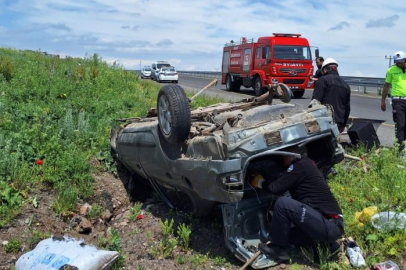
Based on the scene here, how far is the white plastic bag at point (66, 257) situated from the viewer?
3.91 metres

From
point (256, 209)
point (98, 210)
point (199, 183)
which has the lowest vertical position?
point (98, 210)

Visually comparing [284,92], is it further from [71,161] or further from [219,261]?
[71,161]

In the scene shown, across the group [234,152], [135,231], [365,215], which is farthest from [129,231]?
[365,215]

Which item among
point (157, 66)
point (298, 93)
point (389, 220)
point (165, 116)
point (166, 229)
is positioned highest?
point (157, 66)

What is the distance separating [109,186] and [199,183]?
2.58 m

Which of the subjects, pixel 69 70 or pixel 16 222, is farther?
pixel 69 70

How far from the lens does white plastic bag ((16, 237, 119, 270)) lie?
3906 millimetres

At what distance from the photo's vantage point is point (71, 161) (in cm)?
618

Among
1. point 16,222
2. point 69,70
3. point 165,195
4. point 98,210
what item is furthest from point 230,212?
point 69,70

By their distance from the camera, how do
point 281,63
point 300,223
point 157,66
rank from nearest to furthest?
point 300,223
point 281,63
point 157,66

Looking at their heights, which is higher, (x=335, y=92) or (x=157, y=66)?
(x=157, y=66)

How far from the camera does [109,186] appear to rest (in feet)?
21.2

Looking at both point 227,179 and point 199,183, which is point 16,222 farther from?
point 227,179

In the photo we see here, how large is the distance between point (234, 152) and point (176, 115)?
77 centimetres
